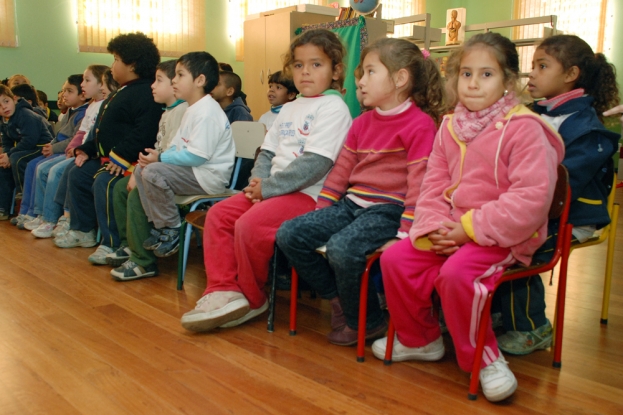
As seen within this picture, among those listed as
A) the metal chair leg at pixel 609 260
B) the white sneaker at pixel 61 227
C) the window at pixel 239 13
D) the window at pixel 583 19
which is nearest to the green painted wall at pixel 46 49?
the window at pixel 239 13

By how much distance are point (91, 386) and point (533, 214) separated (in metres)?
1.22

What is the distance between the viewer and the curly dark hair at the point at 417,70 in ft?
6.12

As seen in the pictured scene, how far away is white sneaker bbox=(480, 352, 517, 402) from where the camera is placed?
1.46 meters

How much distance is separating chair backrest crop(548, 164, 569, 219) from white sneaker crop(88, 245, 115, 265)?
210cm

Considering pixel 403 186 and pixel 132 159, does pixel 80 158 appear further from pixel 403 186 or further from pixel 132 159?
pixel 403 186

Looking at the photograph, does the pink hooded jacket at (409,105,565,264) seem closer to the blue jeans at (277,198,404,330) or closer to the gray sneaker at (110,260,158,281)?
the blue jeans at (277,198,404,330)

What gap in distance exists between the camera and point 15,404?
147 cm

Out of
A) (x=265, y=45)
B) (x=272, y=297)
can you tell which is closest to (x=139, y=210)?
(x=272, y=297)

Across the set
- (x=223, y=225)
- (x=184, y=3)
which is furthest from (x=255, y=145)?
(x=184, y=3)

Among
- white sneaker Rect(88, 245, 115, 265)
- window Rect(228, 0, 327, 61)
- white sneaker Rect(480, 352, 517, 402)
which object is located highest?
window Rect(228, 0, 327, 61)

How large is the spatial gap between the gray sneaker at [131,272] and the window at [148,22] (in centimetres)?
451

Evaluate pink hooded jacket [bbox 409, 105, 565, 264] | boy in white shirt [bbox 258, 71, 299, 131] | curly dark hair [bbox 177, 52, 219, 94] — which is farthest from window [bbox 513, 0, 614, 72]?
pink hooded jacket [bbox 409, 105, 565, 264]

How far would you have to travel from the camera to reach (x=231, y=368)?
5.54ft

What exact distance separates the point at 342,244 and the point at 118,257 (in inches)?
58.1
